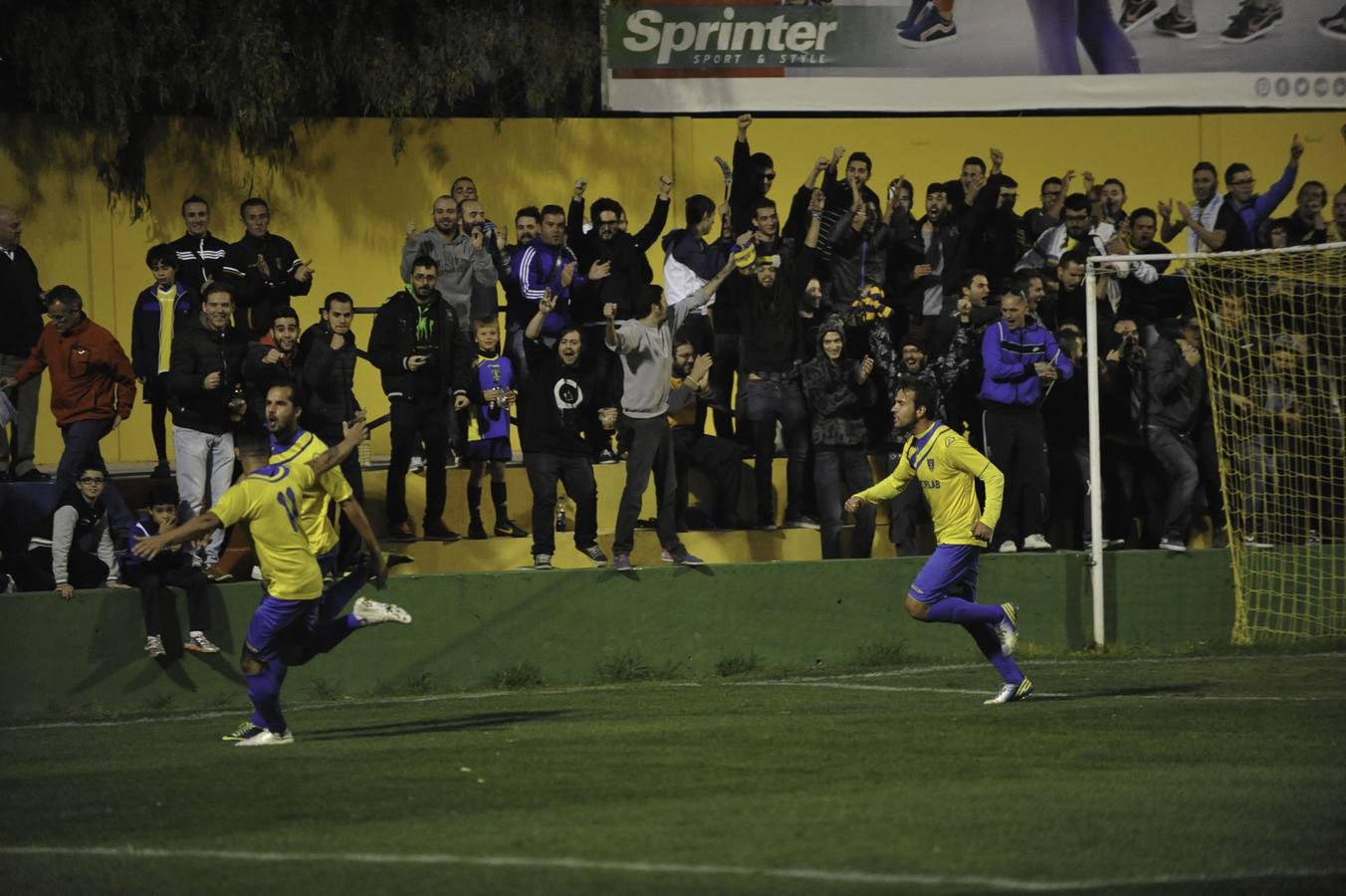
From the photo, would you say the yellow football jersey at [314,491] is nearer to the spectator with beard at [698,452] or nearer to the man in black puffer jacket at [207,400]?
the man in black puffer jacket at [207,400]

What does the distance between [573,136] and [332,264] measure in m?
3.13

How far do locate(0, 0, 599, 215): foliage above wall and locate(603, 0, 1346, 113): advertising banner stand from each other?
1.02 m

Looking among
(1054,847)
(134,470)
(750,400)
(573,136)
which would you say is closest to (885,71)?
(573,136)

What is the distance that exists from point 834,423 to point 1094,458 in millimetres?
2317

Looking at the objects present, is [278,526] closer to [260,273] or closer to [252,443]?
[252,443]

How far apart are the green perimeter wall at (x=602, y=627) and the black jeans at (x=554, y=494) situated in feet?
1.25

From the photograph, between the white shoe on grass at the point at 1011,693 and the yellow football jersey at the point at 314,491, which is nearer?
the yellow football jersey at the point at 314,491

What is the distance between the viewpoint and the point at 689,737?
11344 millimetres

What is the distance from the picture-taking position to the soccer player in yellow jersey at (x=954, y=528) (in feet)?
42.0

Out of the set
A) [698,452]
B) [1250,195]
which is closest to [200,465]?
[698,452]

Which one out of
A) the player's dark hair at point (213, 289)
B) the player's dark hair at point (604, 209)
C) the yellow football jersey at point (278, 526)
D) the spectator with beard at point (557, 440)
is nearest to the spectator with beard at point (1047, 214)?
the player's dark hair at point (604, 209)

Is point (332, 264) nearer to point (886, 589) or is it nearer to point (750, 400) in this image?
point (750, 400)

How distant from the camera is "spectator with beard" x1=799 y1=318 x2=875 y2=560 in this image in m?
16.4

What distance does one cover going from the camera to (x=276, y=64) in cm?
1838
